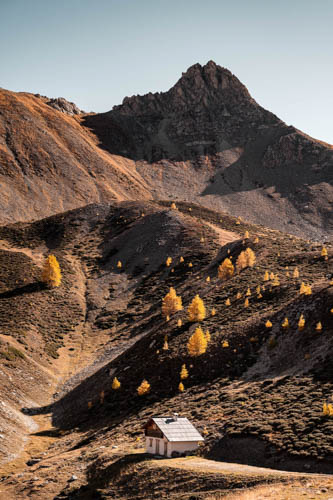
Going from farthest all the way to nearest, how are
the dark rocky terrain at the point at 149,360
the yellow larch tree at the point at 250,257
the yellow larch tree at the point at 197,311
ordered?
1. the yellow larch tree at the point at 250,257
2. the yellow larch tree at the point at 197,311
3. the dark rocky terrain at the point at 149,360

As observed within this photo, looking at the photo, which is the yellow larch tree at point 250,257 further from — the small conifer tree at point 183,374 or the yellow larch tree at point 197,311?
the small conifer tree at point 183,374

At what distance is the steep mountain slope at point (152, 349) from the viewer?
44000mm

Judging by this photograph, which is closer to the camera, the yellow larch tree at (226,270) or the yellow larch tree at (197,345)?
the yellow larch tree at (197,345)

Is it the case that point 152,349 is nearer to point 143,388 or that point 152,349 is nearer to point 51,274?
point 143,388

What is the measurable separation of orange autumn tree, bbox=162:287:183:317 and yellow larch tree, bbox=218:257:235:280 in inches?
387

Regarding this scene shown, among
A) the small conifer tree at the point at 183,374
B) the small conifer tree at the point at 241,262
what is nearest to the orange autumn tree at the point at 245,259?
the small conifer tree at the point at 241,262

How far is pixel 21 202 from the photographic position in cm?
17012

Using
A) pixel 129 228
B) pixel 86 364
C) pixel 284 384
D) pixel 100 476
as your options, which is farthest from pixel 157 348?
pixel 129 228

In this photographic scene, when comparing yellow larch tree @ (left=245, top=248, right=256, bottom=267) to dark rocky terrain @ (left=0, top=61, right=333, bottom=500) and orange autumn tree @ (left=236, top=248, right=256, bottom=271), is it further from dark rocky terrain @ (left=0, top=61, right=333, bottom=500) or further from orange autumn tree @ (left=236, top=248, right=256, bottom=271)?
dark rocky terrain @ (left=0, top=61, right=333, bottom=500)

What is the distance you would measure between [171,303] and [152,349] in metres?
14.2

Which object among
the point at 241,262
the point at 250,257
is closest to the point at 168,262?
the point at 241,262

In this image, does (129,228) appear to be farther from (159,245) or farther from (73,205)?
(73,205)

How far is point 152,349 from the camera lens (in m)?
73.1

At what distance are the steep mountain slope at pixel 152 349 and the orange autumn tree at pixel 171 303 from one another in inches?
129
